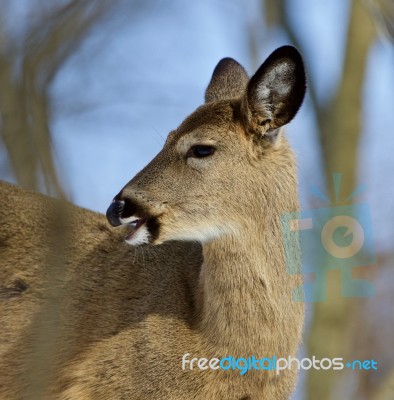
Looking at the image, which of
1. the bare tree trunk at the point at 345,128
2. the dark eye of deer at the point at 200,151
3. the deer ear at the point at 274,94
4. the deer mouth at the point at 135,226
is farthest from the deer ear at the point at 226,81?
the deer mouth at the point at 135,226

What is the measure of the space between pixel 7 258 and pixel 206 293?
1.58 m

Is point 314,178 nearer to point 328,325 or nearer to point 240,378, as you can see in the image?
point 328,325

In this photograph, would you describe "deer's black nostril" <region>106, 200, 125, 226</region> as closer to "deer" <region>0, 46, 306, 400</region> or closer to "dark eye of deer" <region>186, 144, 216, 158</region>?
"deer" <region>0, 46, 306, 400</region>

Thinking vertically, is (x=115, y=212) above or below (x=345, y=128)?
below

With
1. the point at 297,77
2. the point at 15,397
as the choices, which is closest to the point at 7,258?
the point at 15,397

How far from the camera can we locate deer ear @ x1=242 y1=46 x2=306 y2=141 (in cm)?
537

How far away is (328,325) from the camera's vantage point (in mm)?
5797

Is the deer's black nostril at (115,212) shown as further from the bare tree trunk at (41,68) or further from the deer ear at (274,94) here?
the bare tree trunk at (41,68)

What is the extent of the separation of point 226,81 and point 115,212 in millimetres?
1885

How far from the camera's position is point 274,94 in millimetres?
5477

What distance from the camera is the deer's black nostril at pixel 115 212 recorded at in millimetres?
5121

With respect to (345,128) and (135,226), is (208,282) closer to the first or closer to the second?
(135,226)

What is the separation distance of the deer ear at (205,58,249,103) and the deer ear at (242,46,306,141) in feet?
2.78

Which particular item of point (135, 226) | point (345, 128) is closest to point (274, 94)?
point (345, 128)
